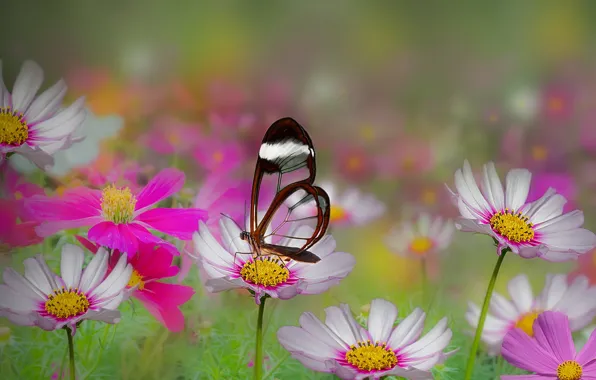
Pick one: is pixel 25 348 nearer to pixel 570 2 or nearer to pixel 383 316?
pixel 383 316

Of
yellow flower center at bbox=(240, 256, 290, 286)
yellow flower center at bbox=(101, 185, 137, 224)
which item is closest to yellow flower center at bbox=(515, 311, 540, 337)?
yellow flower center at bbox=(240, 256, 290, 286)

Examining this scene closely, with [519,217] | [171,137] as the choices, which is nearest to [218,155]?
[171,137]

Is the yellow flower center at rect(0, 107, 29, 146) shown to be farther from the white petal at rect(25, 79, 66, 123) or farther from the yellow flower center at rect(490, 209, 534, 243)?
the yellow flower center at rect(490, 209, 534, 243)

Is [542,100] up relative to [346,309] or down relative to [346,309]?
up

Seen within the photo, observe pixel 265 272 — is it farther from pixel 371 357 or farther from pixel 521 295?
pixel 521 295

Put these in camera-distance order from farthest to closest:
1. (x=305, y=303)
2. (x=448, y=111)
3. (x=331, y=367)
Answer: (x=448, y=111), (x=305, y=303), (x=331, y=367)

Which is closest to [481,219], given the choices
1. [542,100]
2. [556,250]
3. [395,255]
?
[556,250]
